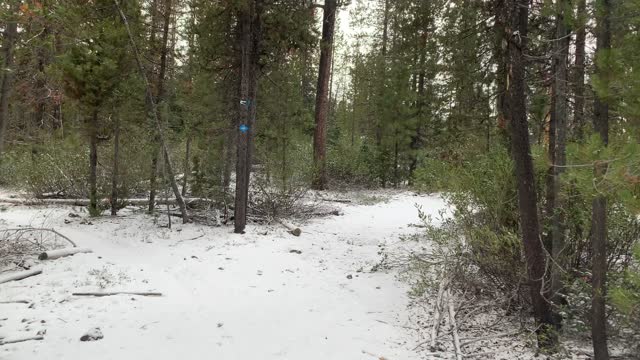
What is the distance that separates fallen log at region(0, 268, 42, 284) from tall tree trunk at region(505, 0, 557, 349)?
6.85 m

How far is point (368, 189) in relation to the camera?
19.4 meters

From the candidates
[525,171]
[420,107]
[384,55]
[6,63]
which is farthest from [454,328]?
[384,55]

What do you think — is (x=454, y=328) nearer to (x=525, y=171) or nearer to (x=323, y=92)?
(x=525, y=171)

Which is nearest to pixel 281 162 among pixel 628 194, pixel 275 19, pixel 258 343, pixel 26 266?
pixel 275 19

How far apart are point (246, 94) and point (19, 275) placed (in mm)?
5105

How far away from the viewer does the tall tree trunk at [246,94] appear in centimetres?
880

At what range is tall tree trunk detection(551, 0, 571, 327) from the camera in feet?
14.3

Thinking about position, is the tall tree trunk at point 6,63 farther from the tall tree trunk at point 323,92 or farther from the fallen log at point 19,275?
the tall tree trunk at point 323,92

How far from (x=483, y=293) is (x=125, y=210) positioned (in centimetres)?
918

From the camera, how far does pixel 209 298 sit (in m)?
6.05

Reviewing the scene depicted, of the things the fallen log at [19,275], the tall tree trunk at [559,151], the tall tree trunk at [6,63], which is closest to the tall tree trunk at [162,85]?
the tall tree trunk at [6,63]

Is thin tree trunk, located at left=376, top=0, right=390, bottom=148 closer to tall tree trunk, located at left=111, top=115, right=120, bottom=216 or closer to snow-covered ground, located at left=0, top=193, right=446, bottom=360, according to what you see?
snow-covered ground, located at left=0, top=193, right=446, bottom=360

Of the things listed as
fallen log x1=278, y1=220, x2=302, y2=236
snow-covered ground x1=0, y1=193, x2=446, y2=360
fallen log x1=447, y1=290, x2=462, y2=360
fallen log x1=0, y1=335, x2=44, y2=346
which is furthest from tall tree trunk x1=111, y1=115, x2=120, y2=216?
fallen log x1=447, y1=290, x2=462, y2=360

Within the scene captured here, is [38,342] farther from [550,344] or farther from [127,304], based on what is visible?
[550,344]
